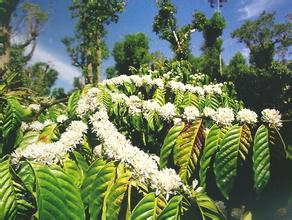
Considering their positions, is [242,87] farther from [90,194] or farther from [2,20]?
[2,20]

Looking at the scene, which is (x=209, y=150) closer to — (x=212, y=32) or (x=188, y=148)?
(x=188, y=148)

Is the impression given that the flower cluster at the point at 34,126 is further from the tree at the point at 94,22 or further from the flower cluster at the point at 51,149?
the tree at the point at 94,22

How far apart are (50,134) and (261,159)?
842mm

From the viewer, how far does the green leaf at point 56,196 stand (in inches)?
32.1

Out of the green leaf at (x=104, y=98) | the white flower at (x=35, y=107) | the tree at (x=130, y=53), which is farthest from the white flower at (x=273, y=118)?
the tree at (x=130, y=53)

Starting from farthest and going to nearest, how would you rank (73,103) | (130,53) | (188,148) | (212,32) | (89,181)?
1. (130,53)
2. (212,32)
3. (73,103)
4. (188,148)
5. (89,181)

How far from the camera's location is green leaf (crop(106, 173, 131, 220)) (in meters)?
0.94

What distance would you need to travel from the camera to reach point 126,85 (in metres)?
2.32

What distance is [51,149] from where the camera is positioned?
1061 millimetres

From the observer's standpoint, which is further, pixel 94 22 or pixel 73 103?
pixel 94 22

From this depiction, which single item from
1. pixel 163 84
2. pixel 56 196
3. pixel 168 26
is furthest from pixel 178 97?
pixel 168 26

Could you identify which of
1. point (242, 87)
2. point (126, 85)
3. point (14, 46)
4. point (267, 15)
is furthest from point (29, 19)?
point (126, 85)

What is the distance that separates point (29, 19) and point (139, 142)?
1621 inches

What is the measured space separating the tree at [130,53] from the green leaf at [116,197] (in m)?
29.8
